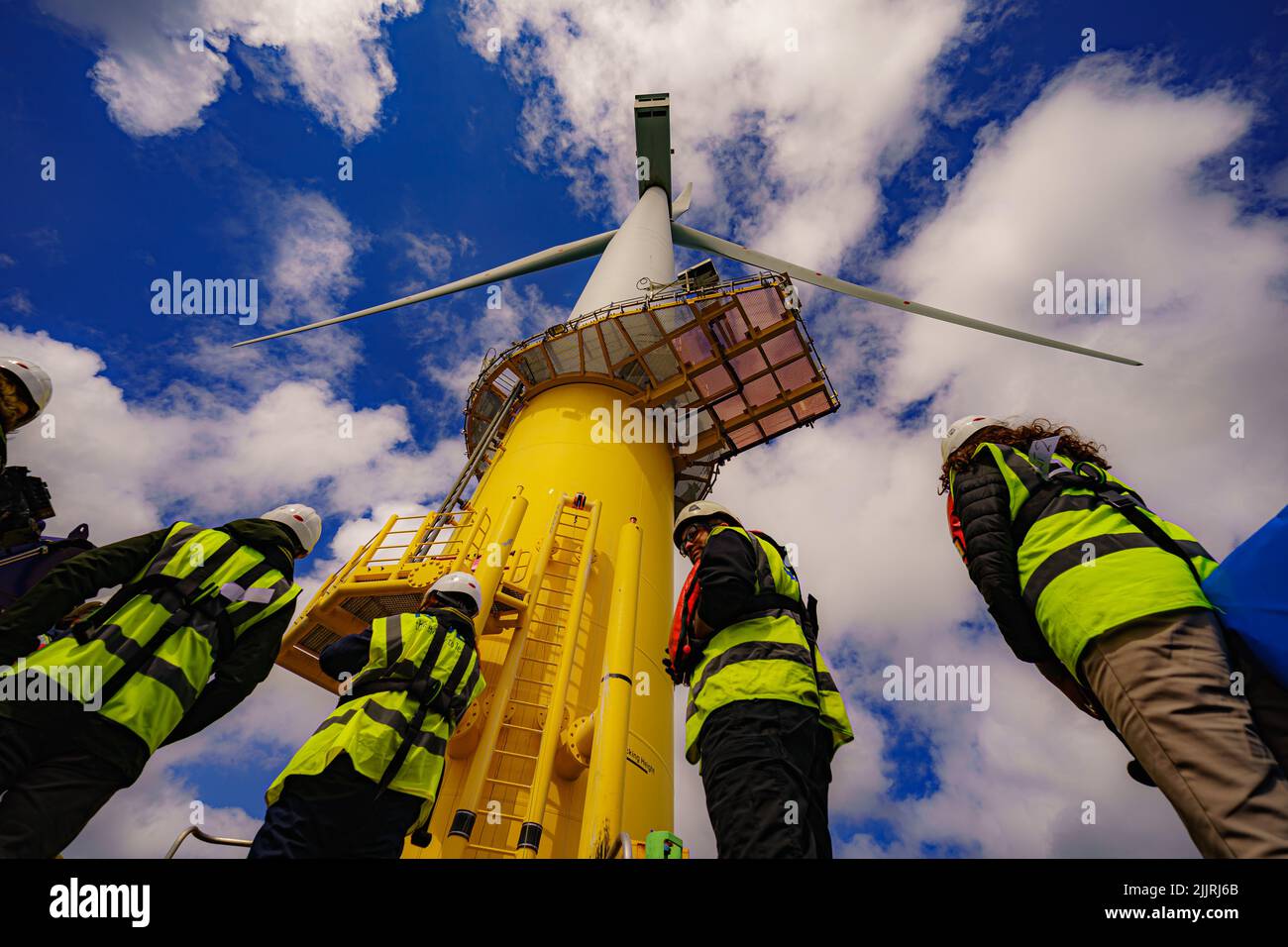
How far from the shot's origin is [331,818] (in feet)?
12.0

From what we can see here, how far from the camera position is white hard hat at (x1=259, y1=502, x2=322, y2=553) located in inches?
213

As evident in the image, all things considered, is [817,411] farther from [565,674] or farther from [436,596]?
[436,596]

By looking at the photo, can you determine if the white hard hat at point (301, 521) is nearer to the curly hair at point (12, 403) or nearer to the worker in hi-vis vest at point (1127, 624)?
the curly hair at point (12, 403)

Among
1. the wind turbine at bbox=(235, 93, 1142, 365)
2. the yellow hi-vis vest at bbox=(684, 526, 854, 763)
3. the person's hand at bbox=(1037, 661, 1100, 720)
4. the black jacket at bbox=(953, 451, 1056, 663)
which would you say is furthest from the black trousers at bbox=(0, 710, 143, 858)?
the wind turbine at bbox=(235, 93, 1142, 365)

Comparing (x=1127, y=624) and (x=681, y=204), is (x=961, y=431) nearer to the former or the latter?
(x=1127, y=624)

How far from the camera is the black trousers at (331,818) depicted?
3520mm

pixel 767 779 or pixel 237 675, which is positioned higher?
pixel 237 675

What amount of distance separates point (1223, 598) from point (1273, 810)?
0.80m

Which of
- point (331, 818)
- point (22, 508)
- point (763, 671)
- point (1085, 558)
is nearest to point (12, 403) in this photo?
point (22, 508)

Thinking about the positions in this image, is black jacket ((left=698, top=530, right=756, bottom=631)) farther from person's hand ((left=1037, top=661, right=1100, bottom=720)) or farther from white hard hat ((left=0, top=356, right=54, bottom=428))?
white hard hat ((left=0, top=356, right=54, bottom=428))

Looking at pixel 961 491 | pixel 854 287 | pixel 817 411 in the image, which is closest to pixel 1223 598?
pixel 961 491

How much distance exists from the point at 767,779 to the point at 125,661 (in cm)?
374
